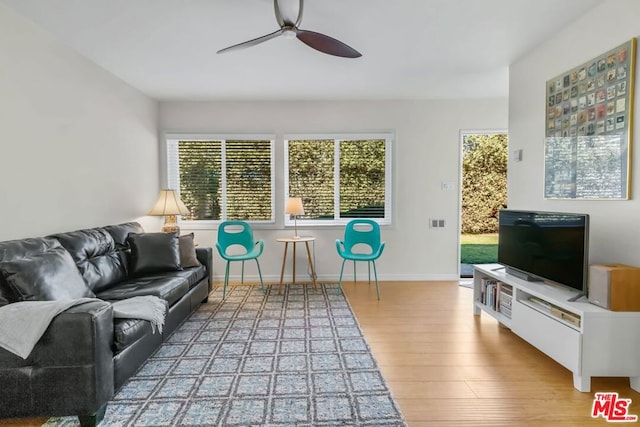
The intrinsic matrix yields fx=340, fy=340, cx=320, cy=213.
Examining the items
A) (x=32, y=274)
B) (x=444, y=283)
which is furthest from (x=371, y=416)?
(x=444, y=283)

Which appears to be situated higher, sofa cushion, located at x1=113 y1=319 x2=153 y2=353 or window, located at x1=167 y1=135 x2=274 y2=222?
window, located at x1=167 y1=135 x2=274 y2=222

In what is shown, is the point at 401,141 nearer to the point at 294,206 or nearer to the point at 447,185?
the point at 447,185

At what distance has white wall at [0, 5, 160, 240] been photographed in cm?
240

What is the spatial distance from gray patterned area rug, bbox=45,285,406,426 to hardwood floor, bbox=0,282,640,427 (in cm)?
16

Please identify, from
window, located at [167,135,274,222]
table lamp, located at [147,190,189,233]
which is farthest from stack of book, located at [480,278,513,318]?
table lamp, located at [147,190,189,233]

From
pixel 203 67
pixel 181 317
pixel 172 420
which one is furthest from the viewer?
pixel 203 67

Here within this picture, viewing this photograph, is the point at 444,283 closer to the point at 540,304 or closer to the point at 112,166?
the point at 540,304

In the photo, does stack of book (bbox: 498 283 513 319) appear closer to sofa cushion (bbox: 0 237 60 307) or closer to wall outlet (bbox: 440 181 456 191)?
wall outlet (bbox: 440 181 456 191)

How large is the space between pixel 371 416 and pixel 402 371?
1.89 ft

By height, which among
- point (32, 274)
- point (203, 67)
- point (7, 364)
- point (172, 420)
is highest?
point (203, 67)

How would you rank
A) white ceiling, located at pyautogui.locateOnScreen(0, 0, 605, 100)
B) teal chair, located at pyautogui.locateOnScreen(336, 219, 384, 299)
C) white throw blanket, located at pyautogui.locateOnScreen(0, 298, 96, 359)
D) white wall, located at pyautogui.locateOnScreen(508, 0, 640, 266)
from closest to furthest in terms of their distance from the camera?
1. white throw blanket, located at pyautogui.locateOnScreen(0, 298, 96, 359)
2. white wall, located at pyautogui.locateOnScreen(508, 0, 640, 266)
3. white ceiling, located at pyautogui.locateOnScreen(0, 0, 605, 100)
4. teal chair, located at pyautogui.locateOnScreen(336, 219, 384, 299)

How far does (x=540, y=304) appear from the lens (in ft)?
8.21

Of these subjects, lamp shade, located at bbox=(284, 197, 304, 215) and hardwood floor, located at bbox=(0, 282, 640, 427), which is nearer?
hardwood floor, located at bbox=(0, 282, 640, 427)

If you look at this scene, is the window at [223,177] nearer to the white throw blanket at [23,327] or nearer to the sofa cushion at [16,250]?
the sofa cushion at [16,250]
